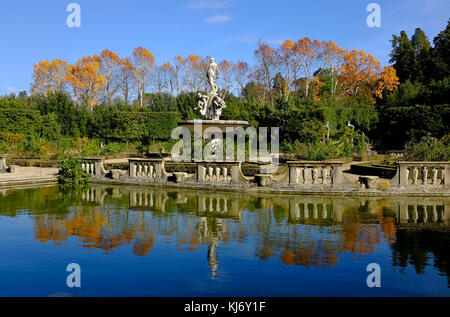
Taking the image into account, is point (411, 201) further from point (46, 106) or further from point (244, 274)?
point (46, 106)

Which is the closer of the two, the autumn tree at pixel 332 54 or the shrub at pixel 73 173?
the shrub at pixel 73 173

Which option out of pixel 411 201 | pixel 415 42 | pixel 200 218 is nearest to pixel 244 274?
pixel 200 218

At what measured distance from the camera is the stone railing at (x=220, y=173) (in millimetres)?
14539

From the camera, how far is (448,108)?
33562 mm

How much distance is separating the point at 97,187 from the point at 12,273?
10104 mm

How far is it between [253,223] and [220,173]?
5.61 meters

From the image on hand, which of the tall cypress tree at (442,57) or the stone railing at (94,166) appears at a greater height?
the tall cypress tree at (442,57)

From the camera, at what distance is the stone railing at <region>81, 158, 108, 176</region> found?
17.5 m

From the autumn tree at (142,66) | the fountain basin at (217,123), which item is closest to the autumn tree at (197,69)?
the autumn tree at (142,66)

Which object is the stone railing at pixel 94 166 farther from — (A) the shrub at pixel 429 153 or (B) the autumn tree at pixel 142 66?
(B) the autumn tree at pixel 142 66

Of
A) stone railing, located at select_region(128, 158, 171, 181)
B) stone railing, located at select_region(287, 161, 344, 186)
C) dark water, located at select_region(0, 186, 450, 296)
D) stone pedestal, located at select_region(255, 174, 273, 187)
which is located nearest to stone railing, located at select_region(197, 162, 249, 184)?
stone pedestal, located at select_region(255, 174, 273, 187)

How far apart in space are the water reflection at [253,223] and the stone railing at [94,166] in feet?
11.1

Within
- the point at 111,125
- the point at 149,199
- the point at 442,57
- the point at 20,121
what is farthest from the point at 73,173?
the point at 442,57
